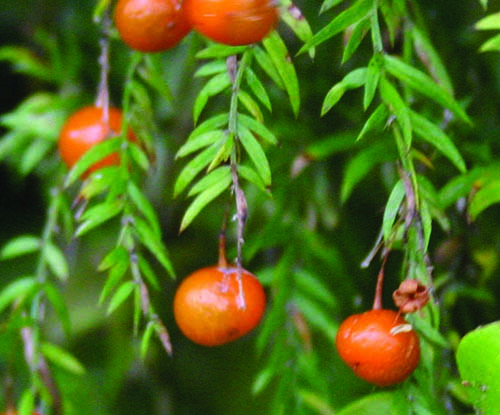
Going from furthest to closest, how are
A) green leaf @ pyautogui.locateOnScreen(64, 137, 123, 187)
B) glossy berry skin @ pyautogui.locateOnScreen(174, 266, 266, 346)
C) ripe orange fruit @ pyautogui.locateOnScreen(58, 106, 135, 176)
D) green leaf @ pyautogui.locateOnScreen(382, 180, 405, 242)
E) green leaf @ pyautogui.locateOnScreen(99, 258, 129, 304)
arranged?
ripe orange fruit @ pyautogui.locateOnScreen(58, 106, 135, 176) → green leaf @ pyautogui.locateOnScreen(64, 137, 123, 187) → green leaf @ pyautogui.locateOnScreen(99, 258, 129, 304) → glossy berry skin @ pyautogui.locateOnScreen(174, 266, 266, 346) → green leaf @ pyautogui.locateOnScreen(382, 180, 405, 242)

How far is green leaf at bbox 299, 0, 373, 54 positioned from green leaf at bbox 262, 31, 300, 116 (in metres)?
0.05

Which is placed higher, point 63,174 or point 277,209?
point 63,174

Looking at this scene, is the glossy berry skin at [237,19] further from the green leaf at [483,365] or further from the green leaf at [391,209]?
the green leaf at [483,365]

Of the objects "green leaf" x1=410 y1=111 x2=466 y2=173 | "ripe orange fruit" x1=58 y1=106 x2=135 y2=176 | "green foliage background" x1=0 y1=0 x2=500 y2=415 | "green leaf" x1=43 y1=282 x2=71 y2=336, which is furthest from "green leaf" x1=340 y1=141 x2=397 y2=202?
"green leaf" x1=43 y1=282 x2=71 y2=336

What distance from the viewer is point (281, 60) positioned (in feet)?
2.89

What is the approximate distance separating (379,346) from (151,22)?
17.6 inches

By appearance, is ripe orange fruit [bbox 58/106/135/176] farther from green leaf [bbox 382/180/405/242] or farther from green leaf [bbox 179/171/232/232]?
green leaf [bbox 382/180/405/242]

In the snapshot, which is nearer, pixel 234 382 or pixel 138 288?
pixel 138 288

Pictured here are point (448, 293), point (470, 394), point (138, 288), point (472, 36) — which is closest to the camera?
point (470, 394)

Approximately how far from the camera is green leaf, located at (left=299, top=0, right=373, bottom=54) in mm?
847

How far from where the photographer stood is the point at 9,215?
181 cm

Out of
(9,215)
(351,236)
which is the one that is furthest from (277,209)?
(9,215)

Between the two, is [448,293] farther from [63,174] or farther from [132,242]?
[63,174]

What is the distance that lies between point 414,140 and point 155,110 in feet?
1.92
